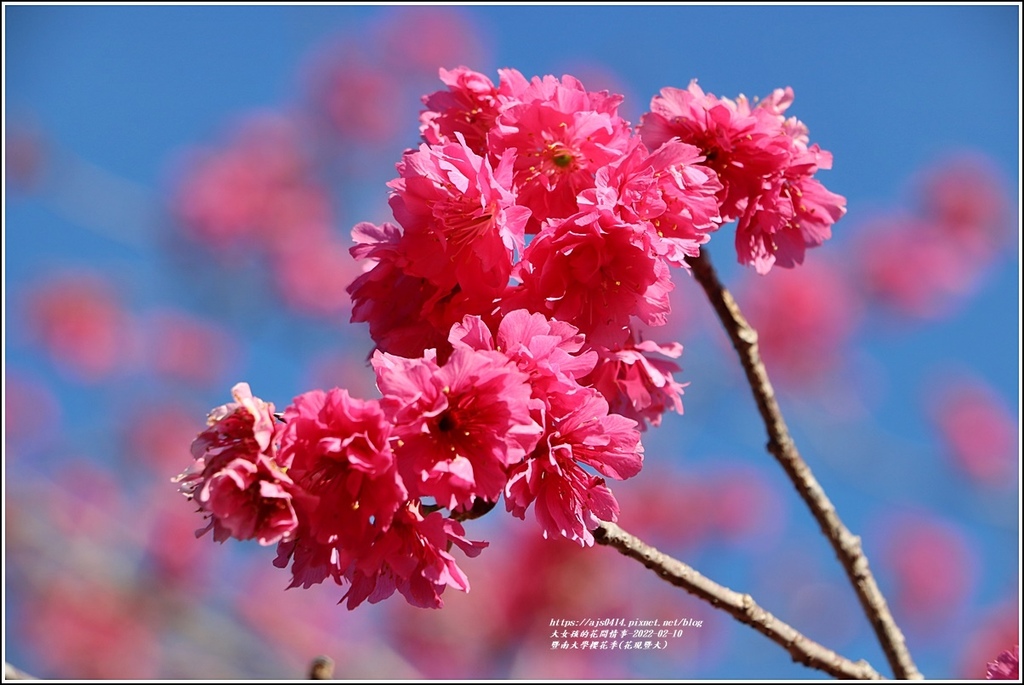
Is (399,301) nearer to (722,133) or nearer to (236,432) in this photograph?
(236,432)

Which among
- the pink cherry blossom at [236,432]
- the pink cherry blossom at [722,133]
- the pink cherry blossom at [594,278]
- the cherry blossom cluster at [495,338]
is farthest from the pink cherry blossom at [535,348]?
the pink cherry blossom at [722,133]

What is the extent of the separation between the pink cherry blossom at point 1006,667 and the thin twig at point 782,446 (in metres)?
0.55

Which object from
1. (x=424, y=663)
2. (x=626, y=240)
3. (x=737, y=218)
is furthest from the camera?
(x=424, y=663)

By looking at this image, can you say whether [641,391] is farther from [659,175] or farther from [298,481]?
[298,481]

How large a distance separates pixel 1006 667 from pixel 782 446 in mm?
790

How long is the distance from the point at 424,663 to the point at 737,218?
6.44 metres

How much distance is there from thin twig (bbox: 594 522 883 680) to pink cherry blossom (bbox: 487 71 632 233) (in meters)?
0.72

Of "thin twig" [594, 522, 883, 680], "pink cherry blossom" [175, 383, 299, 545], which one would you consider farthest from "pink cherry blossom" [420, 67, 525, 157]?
"thin twig" [594, 522, 883, 680]

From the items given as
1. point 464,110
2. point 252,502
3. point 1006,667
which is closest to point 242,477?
point 252,502

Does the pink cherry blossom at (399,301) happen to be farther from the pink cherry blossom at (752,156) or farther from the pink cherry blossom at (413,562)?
the pink cherry blossom at (752,156)

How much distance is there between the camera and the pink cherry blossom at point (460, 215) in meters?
1.53

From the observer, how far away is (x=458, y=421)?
138cm

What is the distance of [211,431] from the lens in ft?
4.41

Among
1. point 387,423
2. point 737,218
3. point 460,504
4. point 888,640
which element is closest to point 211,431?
point 387,423
